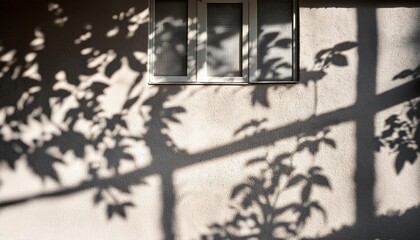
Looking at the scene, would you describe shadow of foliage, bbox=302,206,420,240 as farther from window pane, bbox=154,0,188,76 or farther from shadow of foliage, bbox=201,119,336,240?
window pane, bbox=154,0,188,76

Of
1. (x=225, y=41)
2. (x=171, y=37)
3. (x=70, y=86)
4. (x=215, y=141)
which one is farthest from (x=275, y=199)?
(x=70, y=86)

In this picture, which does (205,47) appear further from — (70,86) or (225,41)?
(70,86)

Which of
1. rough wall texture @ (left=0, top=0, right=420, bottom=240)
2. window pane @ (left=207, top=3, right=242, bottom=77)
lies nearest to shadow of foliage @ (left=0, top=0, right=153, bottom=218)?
rough wall texture @ (left=0, top=0, right=420, bottom=240)

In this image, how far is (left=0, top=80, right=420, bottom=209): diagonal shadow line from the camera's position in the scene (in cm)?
524

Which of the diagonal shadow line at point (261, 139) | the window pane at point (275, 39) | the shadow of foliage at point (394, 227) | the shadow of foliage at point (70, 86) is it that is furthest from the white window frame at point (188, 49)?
the shadow of foliage at point (394, 227)

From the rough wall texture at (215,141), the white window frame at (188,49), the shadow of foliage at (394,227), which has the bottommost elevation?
the shadow of foliage at (394,227)

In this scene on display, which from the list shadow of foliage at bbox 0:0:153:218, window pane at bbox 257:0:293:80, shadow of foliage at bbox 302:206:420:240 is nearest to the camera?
shadow of foliage at bbox 302:206:420:240

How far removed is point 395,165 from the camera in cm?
519

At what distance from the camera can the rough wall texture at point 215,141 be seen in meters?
5.20

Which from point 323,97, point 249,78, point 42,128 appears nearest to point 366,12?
point 323,97

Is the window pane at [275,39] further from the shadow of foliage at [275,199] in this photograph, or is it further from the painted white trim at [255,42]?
the shadow of foliage at [275,199]

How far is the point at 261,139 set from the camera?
5.27 m

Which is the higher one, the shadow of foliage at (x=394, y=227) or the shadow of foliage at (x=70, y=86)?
the shadow of foliage at (x=70, y=86)

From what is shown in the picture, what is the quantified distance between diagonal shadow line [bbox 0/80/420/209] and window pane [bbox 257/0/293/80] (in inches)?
25.8
